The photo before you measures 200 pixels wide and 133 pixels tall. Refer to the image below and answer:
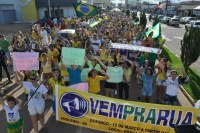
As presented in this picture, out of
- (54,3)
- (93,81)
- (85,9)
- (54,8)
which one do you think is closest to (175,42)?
(85,9)

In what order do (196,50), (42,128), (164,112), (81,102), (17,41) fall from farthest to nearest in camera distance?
1. (17,41)
2. (196,50)
3. (42,128)
4. (81,102)
5. (164,112)

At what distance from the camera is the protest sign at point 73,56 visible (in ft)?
25.7

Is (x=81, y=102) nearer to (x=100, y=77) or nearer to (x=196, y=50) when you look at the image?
(x=100, y=77)

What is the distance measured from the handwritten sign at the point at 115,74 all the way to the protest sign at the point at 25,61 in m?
2.33

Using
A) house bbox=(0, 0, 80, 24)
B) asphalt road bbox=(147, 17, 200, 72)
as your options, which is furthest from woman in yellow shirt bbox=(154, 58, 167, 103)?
house bbox=(0, 0, 80, 24)

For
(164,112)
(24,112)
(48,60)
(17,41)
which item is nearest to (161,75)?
(164,112)

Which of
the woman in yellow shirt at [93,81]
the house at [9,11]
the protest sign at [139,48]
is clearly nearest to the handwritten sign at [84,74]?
the woman in yellow shirt at [93,81]

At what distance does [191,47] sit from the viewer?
1184 cm

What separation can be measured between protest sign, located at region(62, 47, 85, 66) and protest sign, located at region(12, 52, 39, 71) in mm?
948

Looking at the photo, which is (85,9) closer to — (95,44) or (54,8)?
(95,44)

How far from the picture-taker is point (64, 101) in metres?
6.16

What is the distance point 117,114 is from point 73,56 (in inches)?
107

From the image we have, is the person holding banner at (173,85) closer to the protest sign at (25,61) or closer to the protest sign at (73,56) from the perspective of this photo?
the protest sign at (73,56)

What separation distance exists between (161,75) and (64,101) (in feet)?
11.6
